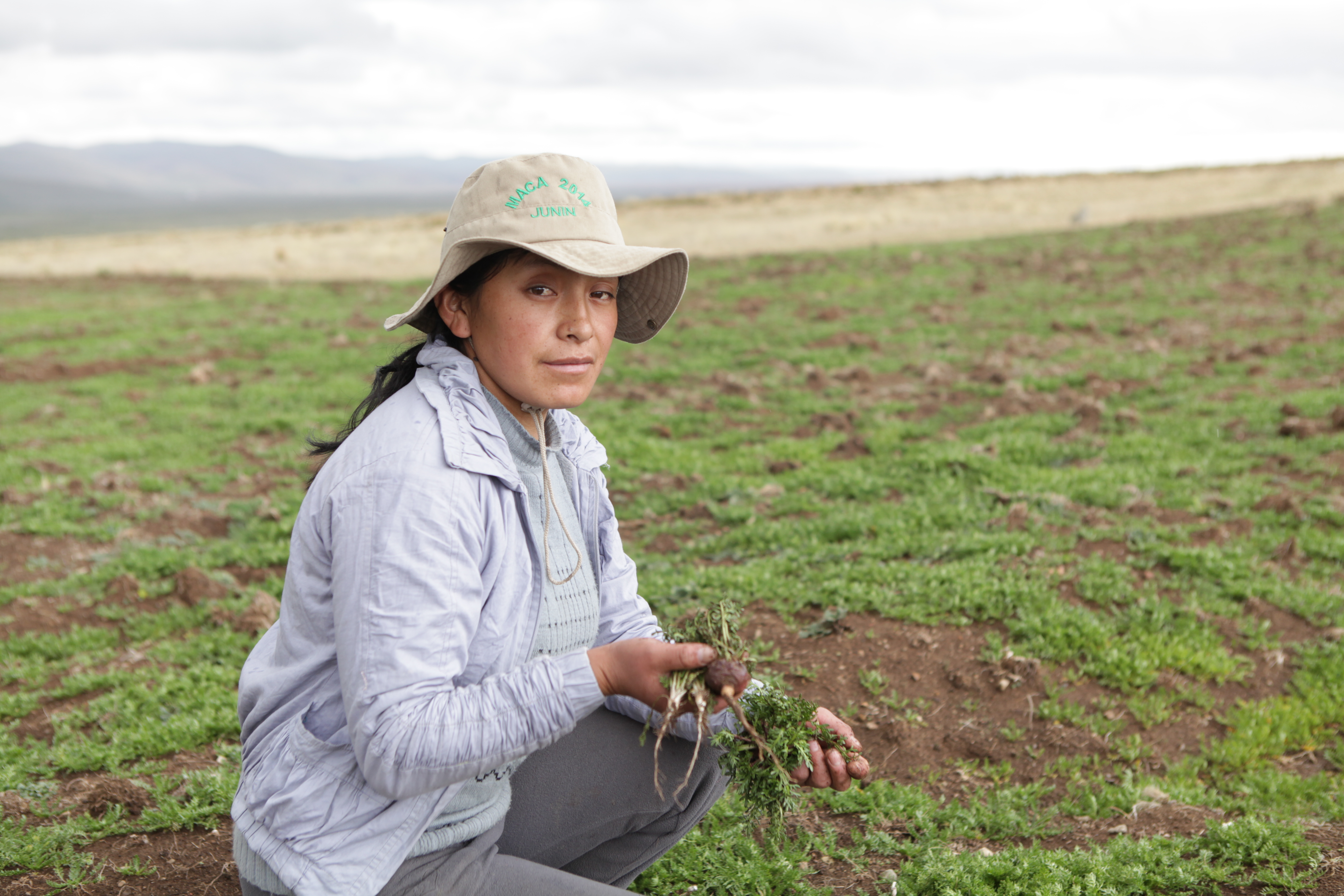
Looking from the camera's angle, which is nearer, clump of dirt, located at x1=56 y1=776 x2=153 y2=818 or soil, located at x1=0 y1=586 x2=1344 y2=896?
soil, located at x1=0 y1=586 x2=1344 y2=896

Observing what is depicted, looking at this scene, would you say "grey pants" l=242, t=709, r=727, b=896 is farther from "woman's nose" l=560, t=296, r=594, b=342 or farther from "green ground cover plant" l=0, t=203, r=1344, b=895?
"woman's nose" l=560, t=296, r=594, b=342

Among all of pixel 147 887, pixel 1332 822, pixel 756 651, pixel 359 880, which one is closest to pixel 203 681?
pixel 147 887

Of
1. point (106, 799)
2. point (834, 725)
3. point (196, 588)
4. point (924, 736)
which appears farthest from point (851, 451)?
point (106, 799)

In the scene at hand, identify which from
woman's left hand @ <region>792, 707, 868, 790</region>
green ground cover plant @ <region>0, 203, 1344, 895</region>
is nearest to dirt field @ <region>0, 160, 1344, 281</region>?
green ground cover plant @ <region>0, 203, 1344, 895</region>

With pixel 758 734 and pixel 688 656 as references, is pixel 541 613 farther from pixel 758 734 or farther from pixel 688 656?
pixel 758 734

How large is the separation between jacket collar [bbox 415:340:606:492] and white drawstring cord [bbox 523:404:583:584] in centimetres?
12

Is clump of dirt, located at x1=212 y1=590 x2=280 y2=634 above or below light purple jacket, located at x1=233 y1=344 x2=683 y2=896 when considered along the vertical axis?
below

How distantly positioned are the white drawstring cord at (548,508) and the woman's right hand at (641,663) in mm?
428

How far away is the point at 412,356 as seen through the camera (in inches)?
103

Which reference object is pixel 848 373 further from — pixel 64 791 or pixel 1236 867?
pixel 64 791

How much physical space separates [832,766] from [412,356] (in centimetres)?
167

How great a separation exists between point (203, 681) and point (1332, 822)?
17.6ft

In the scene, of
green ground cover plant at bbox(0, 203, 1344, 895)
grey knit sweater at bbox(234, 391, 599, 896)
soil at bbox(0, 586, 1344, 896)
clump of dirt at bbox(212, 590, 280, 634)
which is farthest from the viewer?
clump of dirt at bbox(212, 590, 280, 634)

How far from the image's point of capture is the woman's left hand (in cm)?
266
